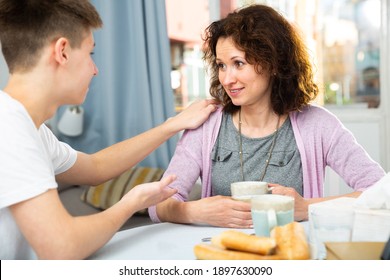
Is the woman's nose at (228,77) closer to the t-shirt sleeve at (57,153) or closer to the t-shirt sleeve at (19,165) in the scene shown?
the t-shirt sleeve at (57,153)

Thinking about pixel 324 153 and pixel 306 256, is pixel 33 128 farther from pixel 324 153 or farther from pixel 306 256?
pixel 324 153

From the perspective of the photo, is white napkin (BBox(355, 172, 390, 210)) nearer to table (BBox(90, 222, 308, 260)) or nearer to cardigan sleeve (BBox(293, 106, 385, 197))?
table (BBox(90, 222, 308, 260))

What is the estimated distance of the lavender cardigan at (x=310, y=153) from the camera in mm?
1489

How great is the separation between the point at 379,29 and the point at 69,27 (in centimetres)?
234

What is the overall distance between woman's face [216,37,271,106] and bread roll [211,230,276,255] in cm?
70

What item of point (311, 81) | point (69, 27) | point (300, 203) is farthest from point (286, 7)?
point (69, 27)

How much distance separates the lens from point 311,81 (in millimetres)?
1717

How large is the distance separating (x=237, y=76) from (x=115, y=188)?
127cm

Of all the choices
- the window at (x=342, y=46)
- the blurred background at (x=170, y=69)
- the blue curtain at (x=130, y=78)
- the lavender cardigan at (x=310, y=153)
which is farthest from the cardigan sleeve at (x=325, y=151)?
the window at (x=342, y=46)

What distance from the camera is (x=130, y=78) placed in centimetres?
301

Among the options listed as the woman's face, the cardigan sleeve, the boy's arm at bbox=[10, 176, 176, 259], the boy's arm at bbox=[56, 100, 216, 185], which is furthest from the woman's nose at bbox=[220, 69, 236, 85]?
the boy's arm at bbox=[10, 176, 176, 259]

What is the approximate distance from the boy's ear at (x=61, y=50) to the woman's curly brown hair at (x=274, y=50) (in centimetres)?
64

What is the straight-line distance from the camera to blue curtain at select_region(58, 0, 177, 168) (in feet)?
9.49

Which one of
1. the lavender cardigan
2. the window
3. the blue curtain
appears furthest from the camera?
the window
